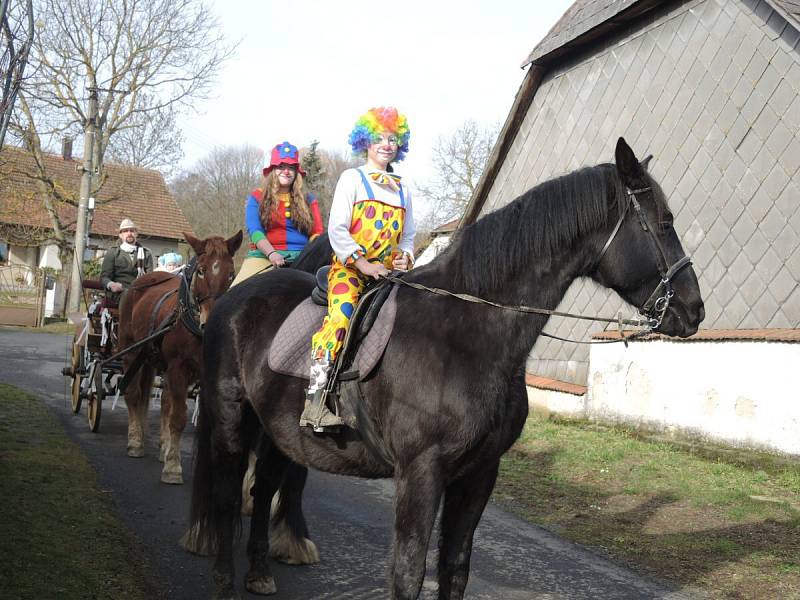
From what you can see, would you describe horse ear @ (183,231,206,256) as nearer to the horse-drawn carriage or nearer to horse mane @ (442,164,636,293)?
the horse-drawn carriage

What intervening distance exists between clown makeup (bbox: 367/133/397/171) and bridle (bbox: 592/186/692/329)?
4.28 ft

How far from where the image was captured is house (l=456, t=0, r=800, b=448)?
9336 millimetres

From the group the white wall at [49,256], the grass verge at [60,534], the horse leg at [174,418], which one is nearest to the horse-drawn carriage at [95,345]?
the grass verge at [60,534]

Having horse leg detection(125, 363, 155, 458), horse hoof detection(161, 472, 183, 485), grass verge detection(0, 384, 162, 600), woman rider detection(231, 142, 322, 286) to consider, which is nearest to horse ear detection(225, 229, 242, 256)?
woman rider detection(231, 142, 322, 286)

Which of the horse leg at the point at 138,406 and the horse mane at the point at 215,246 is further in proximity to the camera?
the horse leg at the point at 138,406

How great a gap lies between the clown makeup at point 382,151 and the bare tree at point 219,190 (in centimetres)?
4779

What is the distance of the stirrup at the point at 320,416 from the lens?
13.5 feet

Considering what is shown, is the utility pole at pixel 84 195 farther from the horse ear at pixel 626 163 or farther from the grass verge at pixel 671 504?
the horse ear at pixel 626 163

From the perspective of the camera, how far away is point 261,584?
4945 mm

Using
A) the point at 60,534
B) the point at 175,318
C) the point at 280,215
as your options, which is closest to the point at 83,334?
the point at 175,318

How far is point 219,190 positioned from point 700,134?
4847 centimetres

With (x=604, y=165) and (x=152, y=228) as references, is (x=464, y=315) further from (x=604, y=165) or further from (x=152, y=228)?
(x=152, y=228)

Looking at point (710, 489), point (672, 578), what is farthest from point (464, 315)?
point (710, 489)

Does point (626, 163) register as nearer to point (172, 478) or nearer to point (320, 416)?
point (320, 416)
